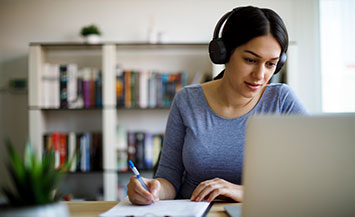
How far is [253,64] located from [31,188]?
859 mm

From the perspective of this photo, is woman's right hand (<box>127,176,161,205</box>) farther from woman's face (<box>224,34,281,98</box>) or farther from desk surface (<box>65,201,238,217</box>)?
woman's face (<box>224,34,281,98</box>)

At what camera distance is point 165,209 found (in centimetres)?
89

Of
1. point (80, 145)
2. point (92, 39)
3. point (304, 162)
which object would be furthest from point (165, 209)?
point (92, 39)

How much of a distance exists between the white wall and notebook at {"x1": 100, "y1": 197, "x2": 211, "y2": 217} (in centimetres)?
215

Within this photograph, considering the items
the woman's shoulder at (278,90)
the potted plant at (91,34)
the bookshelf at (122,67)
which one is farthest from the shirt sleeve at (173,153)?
the potted plant at (91,34)

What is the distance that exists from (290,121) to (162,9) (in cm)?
250

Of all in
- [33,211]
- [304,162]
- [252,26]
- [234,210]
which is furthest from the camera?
[252,26]

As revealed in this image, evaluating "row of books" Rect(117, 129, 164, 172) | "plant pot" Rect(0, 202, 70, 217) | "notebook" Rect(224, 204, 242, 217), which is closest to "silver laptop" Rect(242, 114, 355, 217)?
"notebook" Rect(224, 204, 242, 217)

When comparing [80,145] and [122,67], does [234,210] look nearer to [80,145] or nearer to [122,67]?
[80,145]

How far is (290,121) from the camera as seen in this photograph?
0.63 metres

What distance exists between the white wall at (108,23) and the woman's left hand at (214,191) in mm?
2088

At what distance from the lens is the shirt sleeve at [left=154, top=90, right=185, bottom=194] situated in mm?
1300

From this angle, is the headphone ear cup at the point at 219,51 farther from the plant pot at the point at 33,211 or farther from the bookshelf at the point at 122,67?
the bookshelf at the point at 122,67

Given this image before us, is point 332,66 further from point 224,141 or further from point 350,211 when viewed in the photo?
point 350,211
